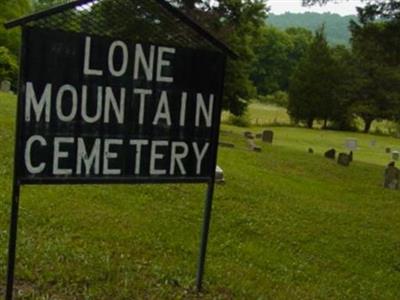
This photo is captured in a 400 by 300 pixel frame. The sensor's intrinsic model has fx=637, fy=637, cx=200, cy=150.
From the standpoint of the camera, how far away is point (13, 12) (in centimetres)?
4450

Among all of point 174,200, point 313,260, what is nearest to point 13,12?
point 174,200

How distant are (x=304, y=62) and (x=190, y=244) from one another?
6168cm

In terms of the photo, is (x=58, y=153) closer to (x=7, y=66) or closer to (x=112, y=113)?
(x=112, y=113)

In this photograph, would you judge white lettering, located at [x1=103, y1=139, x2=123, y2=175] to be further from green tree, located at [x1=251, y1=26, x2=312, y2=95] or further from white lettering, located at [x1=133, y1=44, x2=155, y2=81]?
green tree, located at [x1=251, y1=26, x2=312, y2=95]

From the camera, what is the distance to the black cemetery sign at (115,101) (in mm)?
4562

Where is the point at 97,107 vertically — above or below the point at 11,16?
below

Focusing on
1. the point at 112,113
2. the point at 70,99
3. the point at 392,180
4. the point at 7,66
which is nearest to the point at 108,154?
the point at 112,113

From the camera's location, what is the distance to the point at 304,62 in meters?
67.0

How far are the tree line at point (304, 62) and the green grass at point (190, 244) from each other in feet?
7.17

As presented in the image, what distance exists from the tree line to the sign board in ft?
1.62

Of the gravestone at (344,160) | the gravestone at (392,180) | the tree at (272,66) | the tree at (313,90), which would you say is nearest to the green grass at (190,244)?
the gravestone at (392,180)

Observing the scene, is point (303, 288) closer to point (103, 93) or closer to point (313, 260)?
point (313, 260)

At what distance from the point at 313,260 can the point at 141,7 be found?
3.94 m

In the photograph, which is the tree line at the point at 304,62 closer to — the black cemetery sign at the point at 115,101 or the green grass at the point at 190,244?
the black cemetery sign at the point at 115,101
